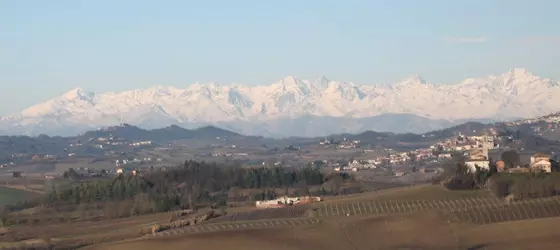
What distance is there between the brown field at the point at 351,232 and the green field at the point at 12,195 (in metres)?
46.4

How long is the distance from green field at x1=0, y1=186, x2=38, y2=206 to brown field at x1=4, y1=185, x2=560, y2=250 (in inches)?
1828

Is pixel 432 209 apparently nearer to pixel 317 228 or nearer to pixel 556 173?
pixel 317 228

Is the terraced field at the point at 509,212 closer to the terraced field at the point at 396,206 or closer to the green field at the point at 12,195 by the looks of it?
the terraced field at the point at 396,206

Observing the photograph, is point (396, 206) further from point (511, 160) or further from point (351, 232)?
point (511, 160)

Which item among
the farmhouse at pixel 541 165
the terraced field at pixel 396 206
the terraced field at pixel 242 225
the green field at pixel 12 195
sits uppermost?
the farmhouse at pixel 541 165

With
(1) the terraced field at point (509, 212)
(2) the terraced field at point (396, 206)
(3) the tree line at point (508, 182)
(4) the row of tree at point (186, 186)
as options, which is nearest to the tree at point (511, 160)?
(3) the tree line at point (508, 182)

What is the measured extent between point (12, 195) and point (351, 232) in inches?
3117

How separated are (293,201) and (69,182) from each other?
57.0 metres

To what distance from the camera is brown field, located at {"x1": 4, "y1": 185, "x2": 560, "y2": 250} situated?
2386 inches

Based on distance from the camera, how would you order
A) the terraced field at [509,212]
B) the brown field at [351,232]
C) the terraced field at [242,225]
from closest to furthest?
1. the brown field at [351,232]
2. the terraced field at [509,212]
3. the terraced field at [242,225]

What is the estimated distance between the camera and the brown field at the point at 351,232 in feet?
199

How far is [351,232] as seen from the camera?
6506 centimetres

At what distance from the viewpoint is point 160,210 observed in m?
99.6

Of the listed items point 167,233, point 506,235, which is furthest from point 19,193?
point 506,235
